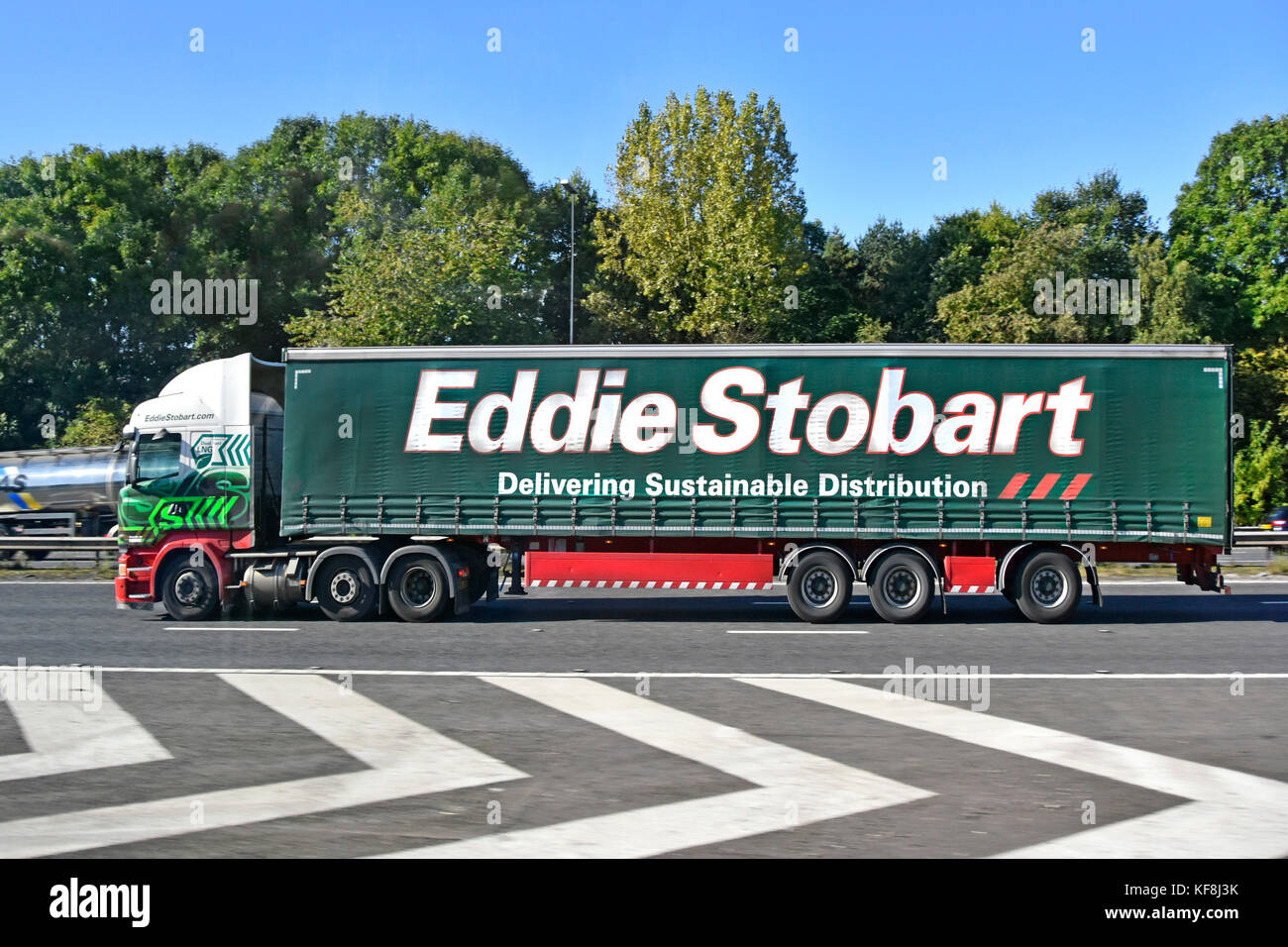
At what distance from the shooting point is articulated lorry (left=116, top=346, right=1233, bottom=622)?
1566 cm

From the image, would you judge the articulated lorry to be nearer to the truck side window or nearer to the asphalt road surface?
the truck side window

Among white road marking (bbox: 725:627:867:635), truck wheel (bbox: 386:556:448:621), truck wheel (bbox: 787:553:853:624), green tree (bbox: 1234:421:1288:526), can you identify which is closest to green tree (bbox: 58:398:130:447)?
truck wheel (bbox: 386:556:448:621)

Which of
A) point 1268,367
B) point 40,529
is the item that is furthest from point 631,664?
point 1268,367

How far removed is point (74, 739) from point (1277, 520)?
34.6 metres

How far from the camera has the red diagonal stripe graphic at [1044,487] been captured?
15.7 metres

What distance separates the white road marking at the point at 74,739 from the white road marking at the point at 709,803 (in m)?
3.28

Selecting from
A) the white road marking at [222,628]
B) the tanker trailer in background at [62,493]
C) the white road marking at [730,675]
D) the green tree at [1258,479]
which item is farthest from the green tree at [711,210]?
the white road marking at [730,675]

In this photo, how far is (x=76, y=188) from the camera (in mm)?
48781

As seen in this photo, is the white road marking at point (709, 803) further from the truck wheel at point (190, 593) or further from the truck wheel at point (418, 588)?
the truck wheel at point (190, 593)

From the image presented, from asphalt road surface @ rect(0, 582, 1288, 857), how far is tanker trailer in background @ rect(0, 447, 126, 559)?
2168 centimetres

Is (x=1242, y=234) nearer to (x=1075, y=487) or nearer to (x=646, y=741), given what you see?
(x=1075, y=487)
